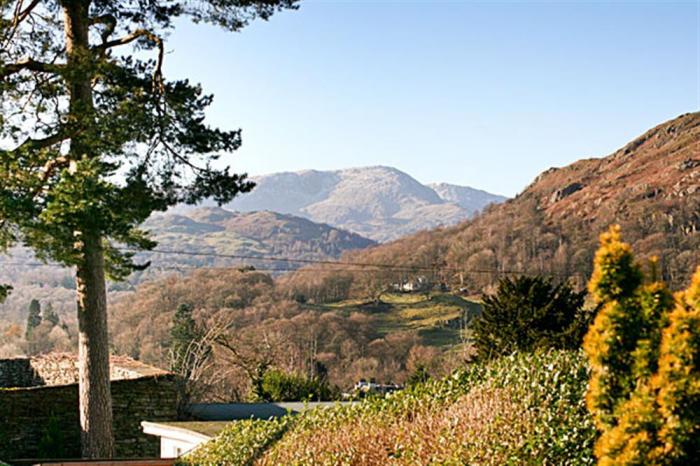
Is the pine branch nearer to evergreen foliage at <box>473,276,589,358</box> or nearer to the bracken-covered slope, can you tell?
evergreen foliage at <box>473,276,589,358</box>

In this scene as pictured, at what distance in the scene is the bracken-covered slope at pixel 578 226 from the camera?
182 feet

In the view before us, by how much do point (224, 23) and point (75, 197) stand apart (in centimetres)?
403

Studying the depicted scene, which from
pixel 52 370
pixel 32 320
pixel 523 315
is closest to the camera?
pixel 523 315

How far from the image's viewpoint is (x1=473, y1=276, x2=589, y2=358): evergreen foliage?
11.3m

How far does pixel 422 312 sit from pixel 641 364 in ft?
177

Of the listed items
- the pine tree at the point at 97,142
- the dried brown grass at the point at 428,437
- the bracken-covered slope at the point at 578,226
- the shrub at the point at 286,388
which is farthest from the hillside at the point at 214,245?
the dried brown grass at the point at 428,437

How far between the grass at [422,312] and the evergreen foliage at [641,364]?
45563 mm

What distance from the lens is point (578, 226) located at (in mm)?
68188

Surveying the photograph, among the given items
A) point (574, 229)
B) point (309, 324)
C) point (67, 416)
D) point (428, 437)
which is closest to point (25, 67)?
point (67, 416)

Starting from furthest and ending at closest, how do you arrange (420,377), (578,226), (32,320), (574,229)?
(578,226) → (574,229) → (32,320) → (420,377)

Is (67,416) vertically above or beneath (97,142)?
beneath

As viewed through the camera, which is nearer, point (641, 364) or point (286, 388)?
point (641, 364)

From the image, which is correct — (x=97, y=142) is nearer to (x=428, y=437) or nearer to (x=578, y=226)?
(x=428, y=437)

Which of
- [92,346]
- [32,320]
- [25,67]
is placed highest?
[25,67]
